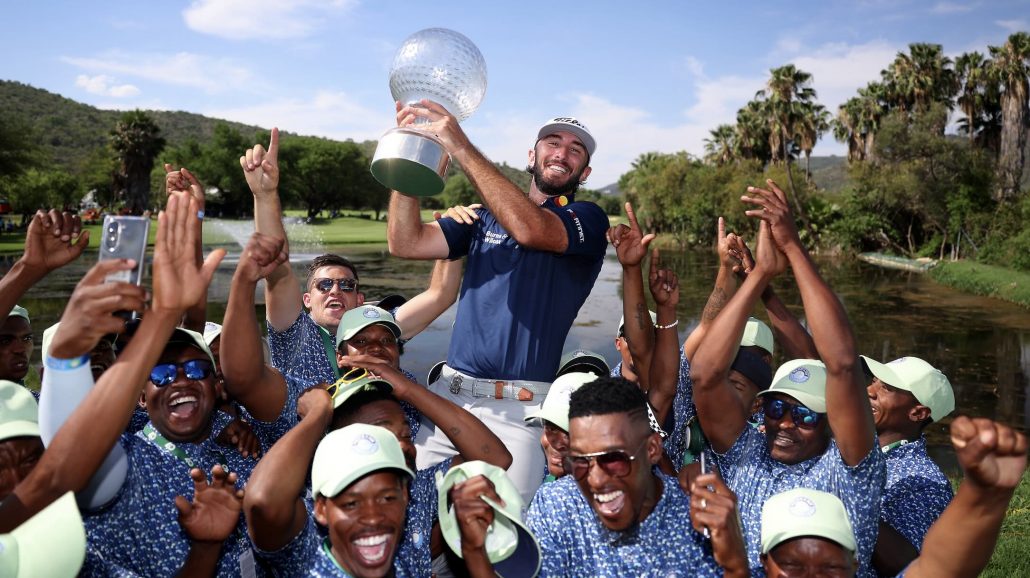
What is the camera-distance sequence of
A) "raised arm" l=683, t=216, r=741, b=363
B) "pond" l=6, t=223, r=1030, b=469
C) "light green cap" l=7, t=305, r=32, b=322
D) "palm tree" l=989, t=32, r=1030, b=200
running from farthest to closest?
"palm tree" l=989, t=32, r=1030, b=200 → "pond" l=6, t=223, r=1030, b=469 → "light green cap" l=7, t=305, r=32, b=322 → "raised arm" l=683, t=216, r=741, b=363

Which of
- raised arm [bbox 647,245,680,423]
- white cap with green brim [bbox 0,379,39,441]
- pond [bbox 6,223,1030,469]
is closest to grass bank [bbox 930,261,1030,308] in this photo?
pond [bbox 6,223,1030,469]

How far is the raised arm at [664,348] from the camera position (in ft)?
13.0

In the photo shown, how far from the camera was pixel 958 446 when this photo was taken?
2268mm

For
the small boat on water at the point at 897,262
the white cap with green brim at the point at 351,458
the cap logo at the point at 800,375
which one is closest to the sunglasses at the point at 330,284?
the white cap with green brim at the point at 351,458

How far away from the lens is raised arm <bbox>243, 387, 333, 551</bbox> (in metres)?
2.66

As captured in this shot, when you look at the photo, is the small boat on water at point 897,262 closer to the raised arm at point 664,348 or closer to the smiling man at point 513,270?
the raised arm at point 664,348

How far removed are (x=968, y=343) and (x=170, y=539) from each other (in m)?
19.6

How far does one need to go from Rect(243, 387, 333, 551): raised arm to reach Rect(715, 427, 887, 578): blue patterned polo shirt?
1.83m

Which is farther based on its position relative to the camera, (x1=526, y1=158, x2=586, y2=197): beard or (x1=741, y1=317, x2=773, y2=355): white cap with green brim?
(x1=741, y1=317, x2=773, y2=355): white cap with green brim

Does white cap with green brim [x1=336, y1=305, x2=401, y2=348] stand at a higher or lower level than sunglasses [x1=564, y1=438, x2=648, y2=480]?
higher

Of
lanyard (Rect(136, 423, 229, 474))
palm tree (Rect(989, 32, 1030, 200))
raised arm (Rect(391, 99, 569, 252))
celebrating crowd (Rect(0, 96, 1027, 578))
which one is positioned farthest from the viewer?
palm tree (Rect(989, 32, 1030, 200))

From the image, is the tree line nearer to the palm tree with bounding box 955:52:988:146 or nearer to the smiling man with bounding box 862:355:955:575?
the palm tree with bounding box 955:52:988:146

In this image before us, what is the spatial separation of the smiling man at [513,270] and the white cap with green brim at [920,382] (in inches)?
61.6

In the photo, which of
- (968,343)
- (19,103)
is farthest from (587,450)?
(19,103)
